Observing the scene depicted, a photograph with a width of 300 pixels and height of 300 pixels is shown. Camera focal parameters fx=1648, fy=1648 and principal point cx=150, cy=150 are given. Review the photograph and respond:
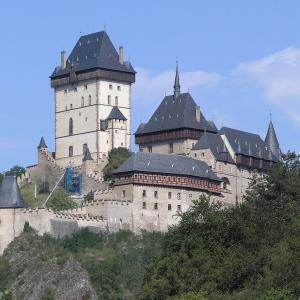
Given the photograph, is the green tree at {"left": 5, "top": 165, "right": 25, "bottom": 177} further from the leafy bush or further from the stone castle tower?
the leafy bush

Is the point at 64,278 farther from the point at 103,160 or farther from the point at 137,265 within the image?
the point at 103,160

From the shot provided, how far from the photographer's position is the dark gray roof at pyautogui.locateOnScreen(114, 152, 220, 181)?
11619 centimetres

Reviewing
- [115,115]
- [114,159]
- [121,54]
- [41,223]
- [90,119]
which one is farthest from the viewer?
[121,54]

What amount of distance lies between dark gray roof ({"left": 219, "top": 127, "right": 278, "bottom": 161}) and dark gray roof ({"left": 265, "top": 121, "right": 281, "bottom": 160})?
3526 millimetres

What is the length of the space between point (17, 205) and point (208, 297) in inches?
1547

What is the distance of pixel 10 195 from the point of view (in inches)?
4503

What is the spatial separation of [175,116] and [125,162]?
10.9 m

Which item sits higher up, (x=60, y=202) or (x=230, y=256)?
(x=60, y=202)

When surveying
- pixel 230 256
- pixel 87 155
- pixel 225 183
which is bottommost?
pixel 230 256

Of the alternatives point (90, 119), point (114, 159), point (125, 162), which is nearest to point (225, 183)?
point (114, 159)

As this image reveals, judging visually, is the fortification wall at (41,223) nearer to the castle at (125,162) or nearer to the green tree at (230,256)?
the castle at (125,162)

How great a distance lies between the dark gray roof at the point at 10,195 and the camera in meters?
113

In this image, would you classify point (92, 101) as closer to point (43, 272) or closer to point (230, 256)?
point (43, 272)

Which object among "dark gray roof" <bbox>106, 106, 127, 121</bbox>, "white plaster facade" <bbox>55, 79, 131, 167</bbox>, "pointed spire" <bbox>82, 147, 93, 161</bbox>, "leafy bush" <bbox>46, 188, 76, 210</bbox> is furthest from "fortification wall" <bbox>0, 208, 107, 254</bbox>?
"dark gray roof" <bbox>106, 106, 127, 121</bbox>
